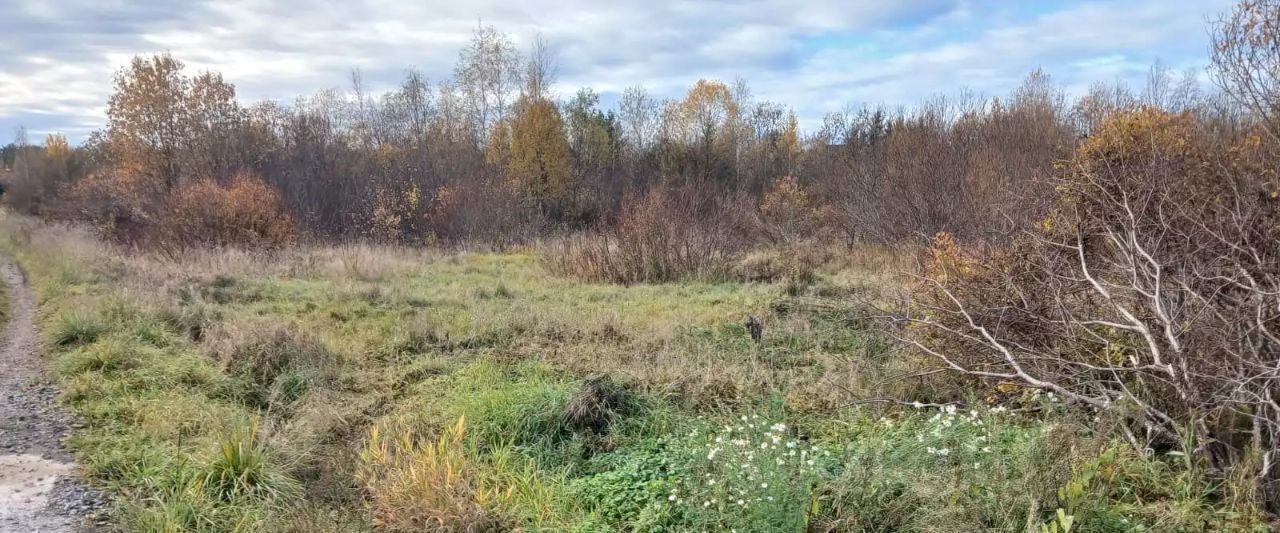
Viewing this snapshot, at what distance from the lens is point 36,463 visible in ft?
16.4

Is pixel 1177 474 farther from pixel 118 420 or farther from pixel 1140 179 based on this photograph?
pixel 118 420

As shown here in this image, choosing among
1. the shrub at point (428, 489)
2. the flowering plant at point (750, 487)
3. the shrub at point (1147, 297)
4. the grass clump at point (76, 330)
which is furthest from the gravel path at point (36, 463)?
the shrub at point (1147, 297)

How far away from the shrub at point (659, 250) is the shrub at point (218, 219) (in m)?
8.49

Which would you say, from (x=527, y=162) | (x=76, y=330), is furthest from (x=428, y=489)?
(x=527, y=162)

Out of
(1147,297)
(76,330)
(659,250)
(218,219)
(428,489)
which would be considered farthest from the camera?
(218,219)

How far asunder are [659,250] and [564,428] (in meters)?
9.21

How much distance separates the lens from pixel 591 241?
1622 centimetres

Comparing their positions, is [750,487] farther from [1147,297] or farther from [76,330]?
[76,330]

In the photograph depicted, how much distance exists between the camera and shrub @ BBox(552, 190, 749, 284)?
14.2 meters

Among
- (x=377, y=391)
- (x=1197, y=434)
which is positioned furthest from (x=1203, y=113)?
(x=377, y=391)

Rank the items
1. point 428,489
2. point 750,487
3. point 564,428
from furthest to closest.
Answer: point 564,428, point 428,489, point 750,487

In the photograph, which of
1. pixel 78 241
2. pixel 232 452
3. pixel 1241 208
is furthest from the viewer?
pixel 78 241

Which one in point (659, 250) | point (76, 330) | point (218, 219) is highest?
point (218, 219)

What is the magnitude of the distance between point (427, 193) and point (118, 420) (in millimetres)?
21772
